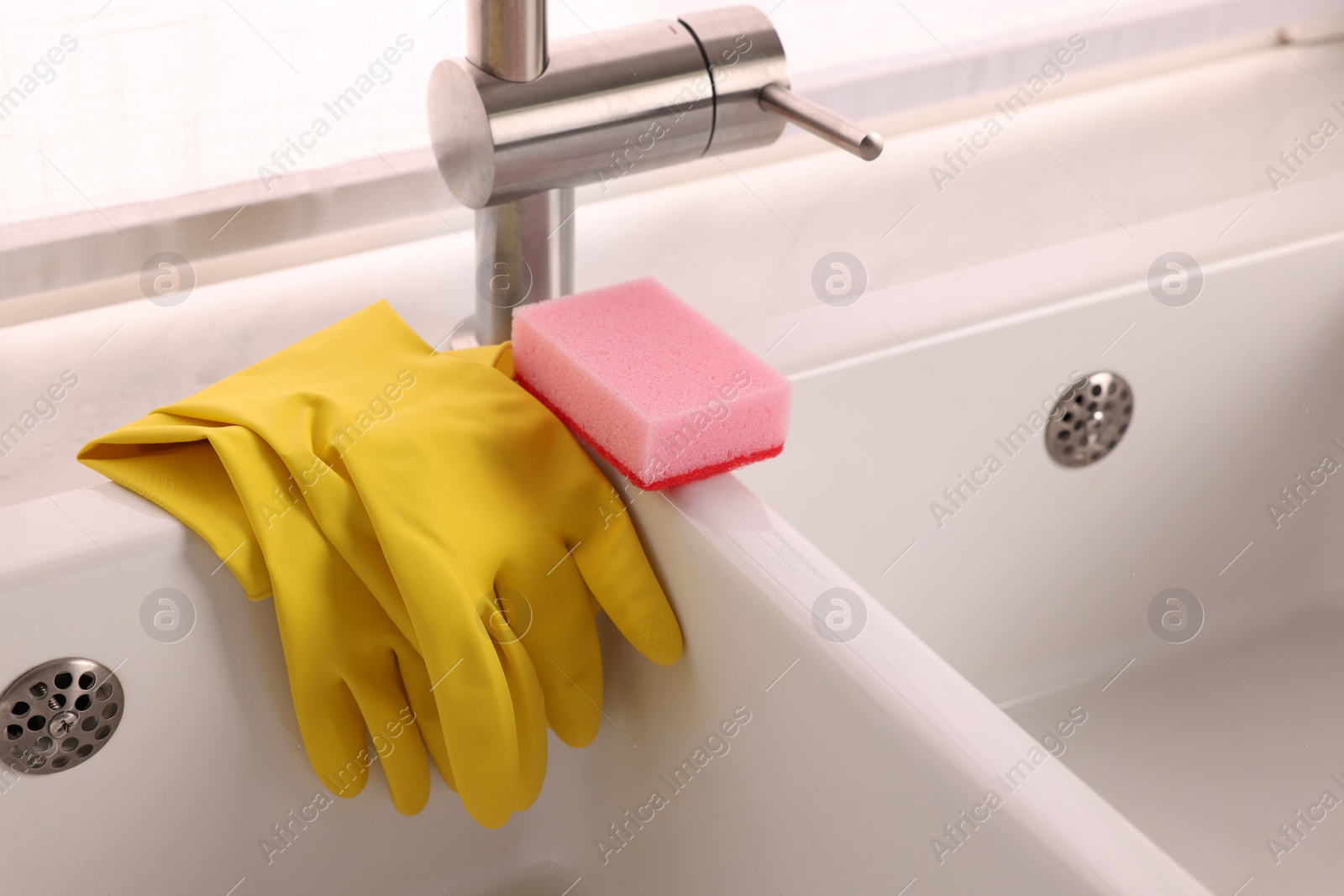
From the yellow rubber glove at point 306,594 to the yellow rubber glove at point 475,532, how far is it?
0.06ft

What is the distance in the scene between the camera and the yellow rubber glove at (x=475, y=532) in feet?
2.08

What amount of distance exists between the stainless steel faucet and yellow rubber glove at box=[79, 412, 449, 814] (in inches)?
8.0

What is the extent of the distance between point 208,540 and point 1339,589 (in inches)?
34.9

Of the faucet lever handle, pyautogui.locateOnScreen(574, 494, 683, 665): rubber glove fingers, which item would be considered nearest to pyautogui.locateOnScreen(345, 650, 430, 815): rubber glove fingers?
pyautogui.locateOnScreen(574, 494, 683, 665): rubber glove fingers

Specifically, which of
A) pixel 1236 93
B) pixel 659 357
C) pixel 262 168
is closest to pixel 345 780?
pixel 659 357

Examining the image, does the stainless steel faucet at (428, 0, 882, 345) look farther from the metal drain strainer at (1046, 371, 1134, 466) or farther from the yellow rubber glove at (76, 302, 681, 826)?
the metal drain strainer at (1046, 371, 1134, 466)

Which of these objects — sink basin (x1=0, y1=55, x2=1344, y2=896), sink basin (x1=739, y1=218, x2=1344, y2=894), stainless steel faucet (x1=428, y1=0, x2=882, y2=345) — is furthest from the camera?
sink basin (x1=739, y1=218, x2=1344, y2=894)

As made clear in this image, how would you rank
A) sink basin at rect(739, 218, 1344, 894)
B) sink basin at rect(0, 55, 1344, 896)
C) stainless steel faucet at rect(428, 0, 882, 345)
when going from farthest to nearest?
sink basin at rect(739, 218, 1344, 894)
stainless steel faucet at rect(428, 0, 882, 345)
sink basin at rect(0, 55, 1344, 896)

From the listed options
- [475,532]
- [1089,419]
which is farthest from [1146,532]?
[475,532]

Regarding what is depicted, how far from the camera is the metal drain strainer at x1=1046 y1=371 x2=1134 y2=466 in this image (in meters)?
0.91

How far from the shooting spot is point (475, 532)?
0.66 meters

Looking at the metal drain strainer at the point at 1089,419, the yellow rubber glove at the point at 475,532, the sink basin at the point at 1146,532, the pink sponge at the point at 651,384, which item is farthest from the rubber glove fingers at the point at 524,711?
the metal drain strainer at the point at 1089,419

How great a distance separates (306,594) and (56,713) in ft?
0.43

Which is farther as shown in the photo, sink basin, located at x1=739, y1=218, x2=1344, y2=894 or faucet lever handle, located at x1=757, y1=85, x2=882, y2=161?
sink basin, located at x1=739, y1=218, x2=1344, y2=894
